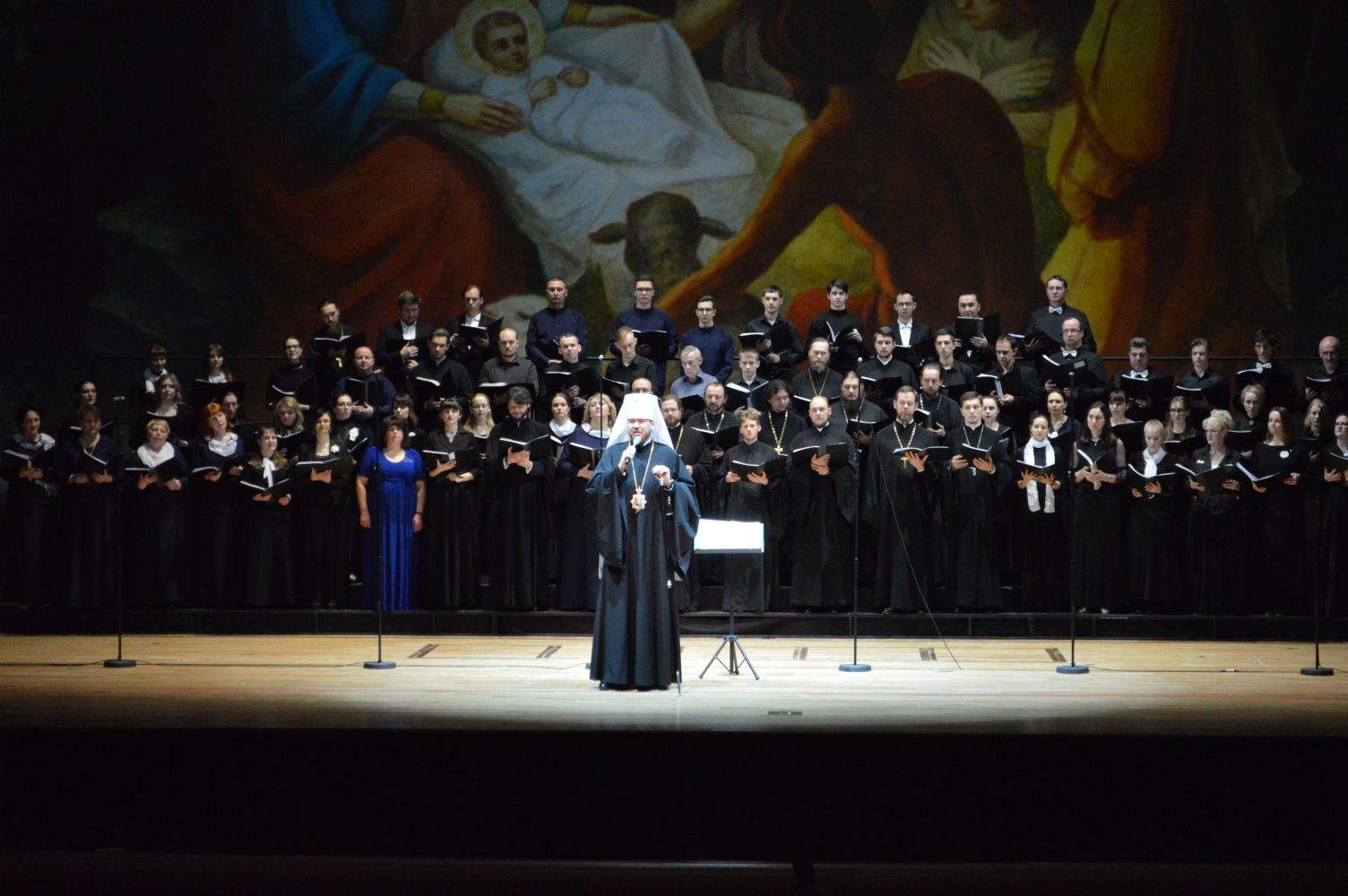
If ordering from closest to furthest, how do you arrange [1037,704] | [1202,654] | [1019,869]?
[1019,869]
[1037,704]
[1202,654]

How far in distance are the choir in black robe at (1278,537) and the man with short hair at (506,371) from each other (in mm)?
5441

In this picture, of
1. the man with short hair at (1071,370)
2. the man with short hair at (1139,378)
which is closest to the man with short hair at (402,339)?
the man with short hair at (1071,370)

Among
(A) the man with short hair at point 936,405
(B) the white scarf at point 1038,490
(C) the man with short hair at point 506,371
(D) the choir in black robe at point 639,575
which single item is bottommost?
(D) the choir in black robe at point 639,575

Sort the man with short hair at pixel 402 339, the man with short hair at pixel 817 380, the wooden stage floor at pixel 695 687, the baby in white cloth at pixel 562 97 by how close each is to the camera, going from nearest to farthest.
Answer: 1. the wooden stage floor at pixel 695 687
2. the man with short hair at pixel 817 380
3. the man with short hair at pixel 402 339
4. the baby in white cloth at pixel 562 97

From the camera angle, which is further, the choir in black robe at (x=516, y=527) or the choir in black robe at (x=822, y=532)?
the choir in black robe at (x=516, y=527)

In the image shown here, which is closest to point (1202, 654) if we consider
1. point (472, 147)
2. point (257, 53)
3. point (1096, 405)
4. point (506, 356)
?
point (1096, 405)

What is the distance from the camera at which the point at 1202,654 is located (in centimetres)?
992

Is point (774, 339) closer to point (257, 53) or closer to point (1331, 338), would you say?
point (1331, 338)

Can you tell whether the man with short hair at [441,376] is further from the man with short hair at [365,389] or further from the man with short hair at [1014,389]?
the man with short hair at [1014,389]

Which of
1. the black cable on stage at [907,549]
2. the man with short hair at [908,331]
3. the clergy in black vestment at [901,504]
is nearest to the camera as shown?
the black cable on stage at [907,549]

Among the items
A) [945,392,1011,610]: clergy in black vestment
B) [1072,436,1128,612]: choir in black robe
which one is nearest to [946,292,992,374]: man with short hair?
[945,392,1011,610]: clergy in black vestment

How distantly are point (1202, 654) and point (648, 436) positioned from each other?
4245mm

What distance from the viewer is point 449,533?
1111 cm

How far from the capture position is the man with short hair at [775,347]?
39.0ft
